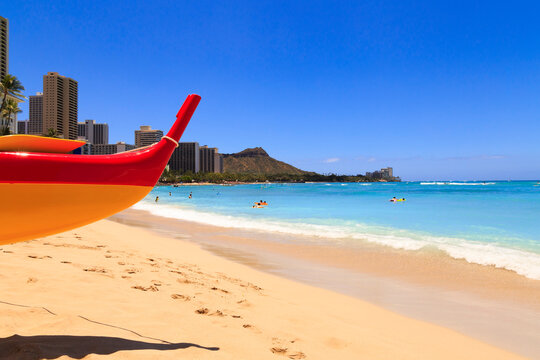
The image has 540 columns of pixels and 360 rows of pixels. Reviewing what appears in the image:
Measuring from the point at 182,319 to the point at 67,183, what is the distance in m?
1.93

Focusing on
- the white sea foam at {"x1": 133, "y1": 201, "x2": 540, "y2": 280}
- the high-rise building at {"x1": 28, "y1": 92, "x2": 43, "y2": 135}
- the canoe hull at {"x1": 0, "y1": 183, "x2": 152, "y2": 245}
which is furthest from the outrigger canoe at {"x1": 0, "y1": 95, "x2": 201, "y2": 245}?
the high-rise building at {"x1": 28, "y1": 92, "x2": 43, "y2": 135}

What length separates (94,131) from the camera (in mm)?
170750

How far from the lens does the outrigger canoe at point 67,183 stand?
243 centimetres

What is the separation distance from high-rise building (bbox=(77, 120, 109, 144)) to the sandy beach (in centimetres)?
17855

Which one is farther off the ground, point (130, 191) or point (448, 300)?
point (130, 191)

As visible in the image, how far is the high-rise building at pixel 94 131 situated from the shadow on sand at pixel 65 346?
181 meters

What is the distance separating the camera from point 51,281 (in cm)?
434

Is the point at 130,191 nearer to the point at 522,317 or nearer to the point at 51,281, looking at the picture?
the point at 51,281

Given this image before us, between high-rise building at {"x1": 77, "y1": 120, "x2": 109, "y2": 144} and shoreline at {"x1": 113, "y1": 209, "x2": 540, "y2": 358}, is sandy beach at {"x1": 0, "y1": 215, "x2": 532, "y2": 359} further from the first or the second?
high-rise building at {"x1": 77, "y1": 120, "x2": 109, "y2": 144}

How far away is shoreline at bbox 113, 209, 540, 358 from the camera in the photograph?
15.2 ft

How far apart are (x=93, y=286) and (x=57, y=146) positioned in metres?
2.53

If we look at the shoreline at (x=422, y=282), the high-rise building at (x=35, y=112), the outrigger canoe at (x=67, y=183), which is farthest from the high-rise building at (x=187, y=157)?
the outrigger canoe at (x=67, y=183)

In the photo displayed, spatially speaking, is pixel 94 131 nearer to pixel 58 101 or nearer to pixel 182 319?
pixel 58 101

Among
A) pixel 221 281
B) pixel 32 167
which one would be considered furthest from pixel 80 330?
pixel 221 281
